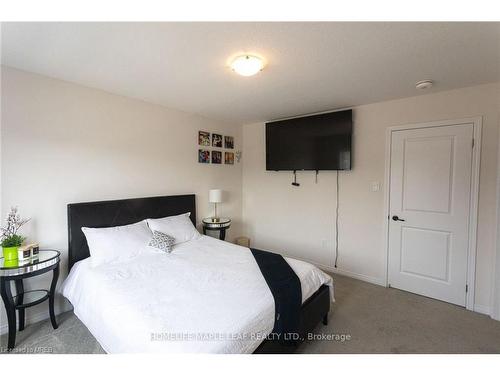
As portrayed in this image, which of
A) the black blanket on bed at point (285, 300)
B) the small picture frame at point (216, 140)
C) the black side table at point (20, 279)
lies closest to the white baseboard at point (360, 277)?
the black blanket on bed at point (285, 300)

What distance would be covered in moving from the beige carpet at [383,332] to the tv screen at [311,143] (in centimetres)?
170

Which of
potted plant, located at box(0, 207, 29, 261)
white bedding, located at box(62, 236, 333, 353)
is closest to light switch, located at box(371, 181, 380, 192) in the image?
white bedding, located at box(62, 236, 333, 353)

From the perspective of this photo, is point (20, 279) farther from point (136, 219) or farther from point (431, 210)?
point (431, 210)

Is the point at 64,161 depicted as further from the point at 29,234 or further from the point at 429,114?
the point at 429,114

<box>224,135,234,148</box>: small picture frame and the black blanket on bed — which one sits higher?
<box>224,135,234,148</box>: small picture frame

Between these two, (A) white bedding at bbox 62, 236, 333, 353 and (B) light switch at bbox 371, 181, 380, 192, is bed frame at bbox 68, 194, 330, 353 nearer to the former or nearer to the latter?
(A) white bedding at bbox 62, 236, 333, 353

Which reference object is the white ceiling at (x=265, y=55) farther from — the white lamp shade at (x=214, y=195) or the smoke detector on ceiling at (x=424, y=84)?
the white lamp shade at (x=214, y=195)

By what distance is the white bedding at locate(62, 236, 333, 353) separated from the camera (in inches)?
48.8

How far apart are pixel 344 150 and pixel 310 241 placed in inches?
57.9

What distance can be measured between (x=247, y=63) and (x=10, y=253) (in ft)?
7.81

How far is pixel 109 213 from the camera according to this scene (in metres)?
2.51

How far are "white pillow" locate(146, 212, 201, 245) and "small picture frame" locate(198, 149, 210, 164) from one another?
3.24 ft

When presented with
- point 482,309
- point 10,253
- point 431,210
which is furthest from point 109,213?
point 482,309
